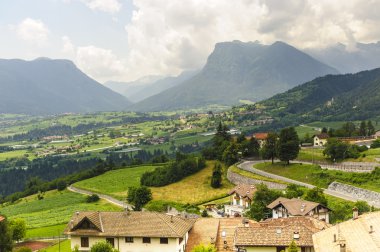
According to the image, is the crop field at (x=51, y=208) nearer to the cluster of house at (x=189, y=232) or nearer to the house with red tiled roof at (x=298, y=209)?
the cluster of house at (x=189, y=232)

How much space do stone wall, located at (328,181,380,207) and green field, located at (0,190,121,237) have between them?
48.9 meters

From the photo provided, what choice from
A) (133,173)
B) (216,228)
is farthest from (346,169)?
(133,173)

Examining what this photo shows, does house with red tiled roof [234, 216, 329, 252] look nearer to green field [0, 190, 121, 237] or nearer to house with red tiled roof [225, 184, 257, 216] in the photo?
house with red tiled roof [225, 184, 257, 216]

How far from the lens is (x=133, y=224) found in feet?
172

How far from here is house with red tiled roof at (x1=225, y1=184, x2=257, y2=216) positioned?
278 feet

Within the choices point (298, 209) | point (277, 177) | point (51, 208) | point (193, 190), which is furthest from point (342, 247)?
point (51, 208)

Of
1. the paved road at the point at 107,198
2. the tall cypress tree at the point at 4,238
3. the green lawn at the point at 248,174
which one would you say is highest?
the green lawn at the point at 248,174

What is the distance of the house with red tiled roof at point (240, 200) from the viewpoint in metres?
84.8

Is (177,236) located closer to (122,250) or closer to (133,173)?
(122,250)

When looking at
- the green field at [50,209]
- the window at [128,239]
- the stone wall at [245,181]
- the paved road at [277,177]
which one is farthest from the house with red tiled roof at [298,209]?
the green field at [50,209]

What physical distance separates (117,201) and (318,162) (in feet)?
171

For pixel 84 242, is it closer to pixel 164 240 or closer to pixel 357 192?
pixel 164 240

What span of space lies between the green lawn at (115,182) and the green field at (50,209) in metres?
6.42

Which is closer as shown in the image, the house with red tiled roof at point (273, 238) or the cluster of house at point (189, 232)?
the house with red tiled roof at point (273, 238)
